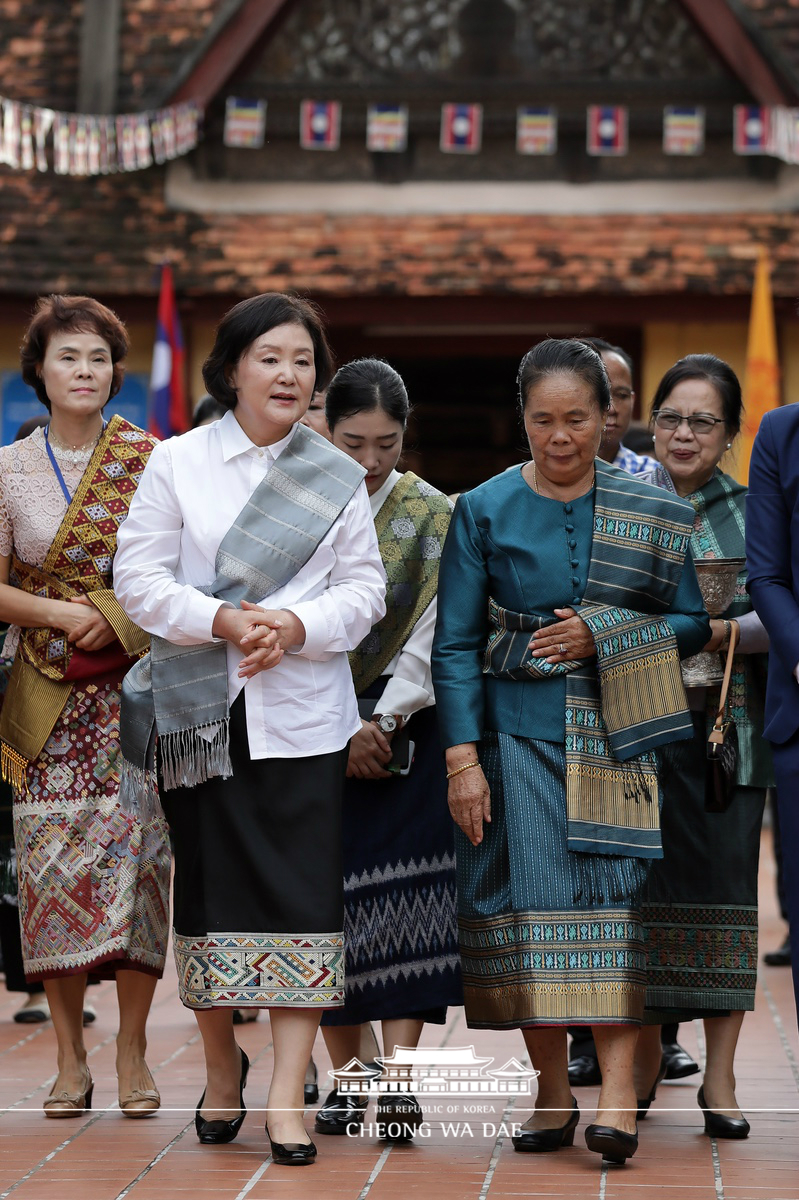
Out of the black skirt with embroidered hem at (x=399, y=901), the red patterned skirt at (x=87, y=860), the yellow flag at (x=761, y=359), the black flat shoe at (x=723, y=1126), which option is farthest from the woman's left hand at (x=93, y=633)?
the yellow flag at (x=761, y=359)

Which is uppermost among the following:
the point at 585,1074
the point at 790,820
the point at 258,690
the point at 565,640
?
the point at 565,640

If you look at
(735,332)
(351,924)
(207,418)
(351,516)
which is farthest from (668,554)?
(735,332)

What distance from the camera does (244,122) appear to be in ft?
42.4

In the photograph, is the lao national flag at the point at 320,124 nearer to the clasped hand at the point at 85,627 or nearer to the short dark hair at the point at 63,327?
the short dark hair at the point at 63,327

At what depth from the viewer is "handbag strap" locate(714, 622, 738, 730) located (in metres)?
4.73

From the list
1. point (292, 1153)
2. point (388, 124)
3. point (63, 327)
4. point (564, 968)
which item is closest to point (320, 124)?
point (388, 124)

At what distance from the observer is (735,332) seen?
13.1 meters

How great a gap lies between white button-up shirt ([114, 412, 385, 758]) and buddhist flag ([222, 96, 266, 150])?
866cm

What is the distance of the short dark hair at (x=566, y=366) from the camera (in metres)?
4.52

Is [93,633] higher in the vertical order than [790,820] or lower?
higher

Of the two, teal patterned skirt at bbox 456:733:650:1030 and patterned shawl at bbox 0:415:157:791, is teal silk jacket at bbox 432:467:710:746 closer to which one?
teal patterned skirt at bbox 456:733:650:1030

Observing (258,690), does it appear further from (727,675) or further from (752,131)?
(752,131)

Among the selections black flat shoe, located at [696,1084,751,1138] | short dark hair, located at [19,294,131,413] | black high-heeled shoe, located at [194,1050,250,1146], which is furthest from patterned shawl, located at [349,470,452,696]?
black flat shoe, located at [696,1084,751,1138]

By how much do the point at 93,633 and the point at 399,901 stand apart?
1100 millimetres
